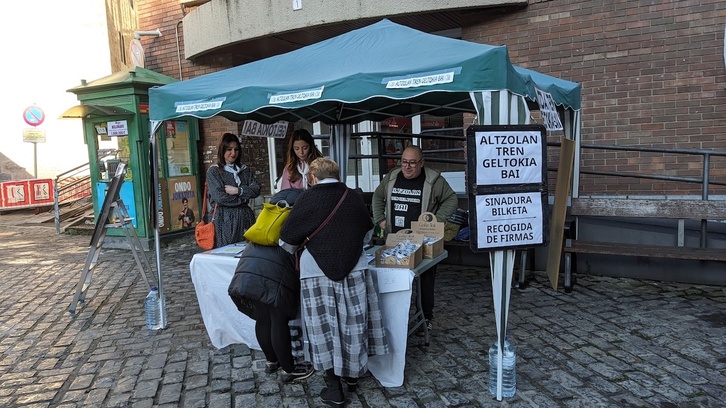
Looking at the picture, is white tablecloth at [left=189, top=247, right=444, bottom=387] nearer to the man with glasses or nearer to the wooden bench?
the man with glasses

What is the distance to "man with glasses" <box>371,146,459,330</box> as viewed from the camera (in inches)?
170

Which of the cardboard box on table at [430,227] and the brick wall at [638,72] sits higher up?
the brick wall at [638,72]

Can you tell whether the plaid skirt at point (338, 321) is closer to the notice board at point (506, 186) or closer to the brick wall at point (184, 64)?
the notice board at point (506, 186)

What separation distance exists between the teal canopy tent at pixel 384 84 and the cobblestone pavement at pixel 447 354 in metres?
0.76

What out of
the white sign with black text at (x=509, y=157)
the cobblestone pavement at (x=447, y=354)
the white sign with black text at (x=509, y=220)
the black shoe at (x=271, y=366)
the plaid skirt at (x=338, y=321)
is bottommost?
the cobblestone pavement at (x=447, y=354)

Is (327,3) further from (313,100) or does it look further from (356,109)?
(313,100)

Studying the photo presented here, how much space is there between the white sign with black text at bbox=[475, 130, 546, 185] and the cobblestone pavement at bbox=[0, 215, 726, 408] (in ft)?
4.68

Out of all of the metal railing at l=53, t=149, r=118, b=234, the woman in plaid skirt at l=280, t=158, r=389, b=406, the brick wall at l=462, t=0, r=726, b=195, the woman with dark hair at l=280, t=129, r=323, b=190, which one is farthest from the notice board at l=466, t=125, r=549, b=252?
the metal railing at l=53, t=149, r=118, b=234

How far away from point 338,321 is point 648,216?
13.6ft

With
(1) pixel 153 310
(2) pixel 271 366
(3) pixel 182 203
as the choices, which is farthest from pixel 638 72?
(3) pixel 182 203

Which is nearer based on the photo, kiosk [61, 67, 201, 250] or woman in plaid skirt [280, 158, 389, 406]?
woman in plaid skirt [280, 158, 389, 406]

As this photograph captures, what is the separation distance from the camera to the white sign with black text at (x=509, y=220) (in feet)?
10.6

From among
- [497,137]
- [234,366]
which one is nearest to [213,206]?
[234,366]

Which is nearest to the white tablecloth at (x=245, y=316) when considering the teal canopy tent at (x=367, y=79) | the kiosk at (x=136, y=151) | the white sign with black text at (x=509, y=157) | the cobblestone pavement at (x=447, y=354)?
the cobblestone pavement at (x=447, y=354)
